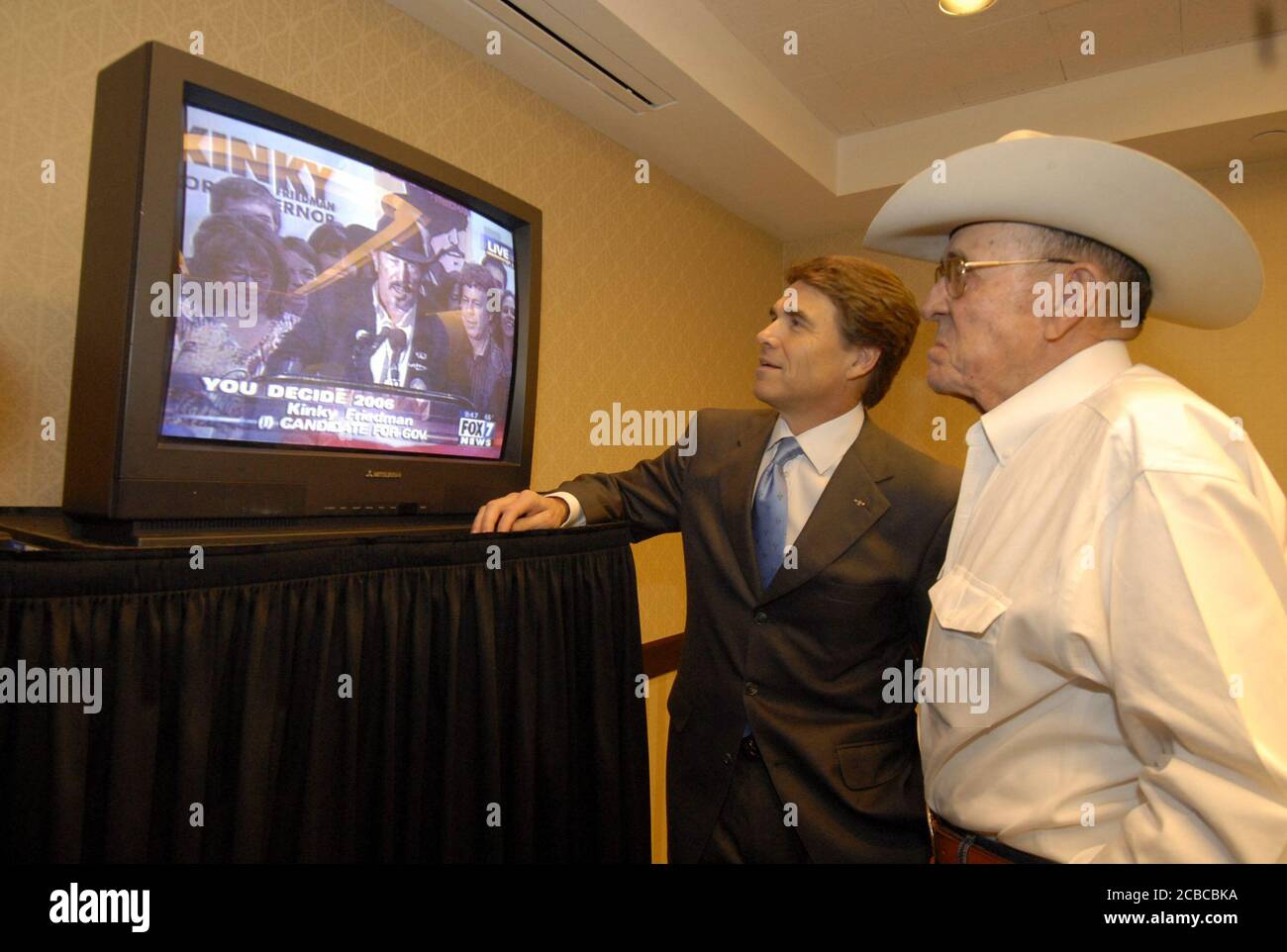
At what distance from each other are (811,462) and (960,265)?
0.55 meters

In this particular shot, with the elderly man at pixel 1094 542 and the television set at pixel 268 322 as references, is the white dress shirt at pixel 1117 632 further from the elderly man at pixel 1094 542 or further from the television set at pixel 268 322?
the television set at pixel 268 322

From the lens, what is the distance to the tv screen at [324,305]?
3.63 ft

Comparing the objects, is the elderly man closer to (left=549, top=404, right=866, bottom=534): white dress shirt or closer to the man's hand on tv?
(left=549, top=404, right=866, bottom=534): white dress shirt

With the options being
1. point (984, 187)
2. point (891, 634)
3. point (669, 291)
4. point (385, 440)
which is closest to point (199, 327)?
point (385, 440)

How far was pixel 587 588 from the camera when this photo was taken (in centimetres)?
129

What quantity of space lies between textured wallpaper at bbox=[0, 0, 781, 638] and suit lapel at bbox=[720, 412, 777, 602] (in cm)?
98

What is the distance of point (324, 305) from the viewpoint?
49.1 inches

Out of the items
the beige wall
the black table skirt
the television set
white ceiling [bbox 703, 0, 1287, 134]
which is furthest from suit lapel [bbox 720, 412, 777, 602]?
the beige wall

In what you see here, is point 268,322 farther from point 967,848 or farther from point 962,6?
point 962,6

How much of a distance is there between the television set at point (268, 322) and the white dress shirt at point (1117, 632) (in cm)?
98

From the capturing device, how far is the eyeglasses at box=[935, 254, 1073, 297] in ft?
4.25

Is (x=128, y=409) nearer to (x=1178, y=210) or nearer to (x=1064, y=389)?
(x=1064, y=389)

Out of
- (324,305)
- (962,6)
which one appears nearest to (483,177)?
(324,305)

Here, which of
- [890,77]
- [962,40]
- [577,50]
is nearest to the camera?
[577,50]
